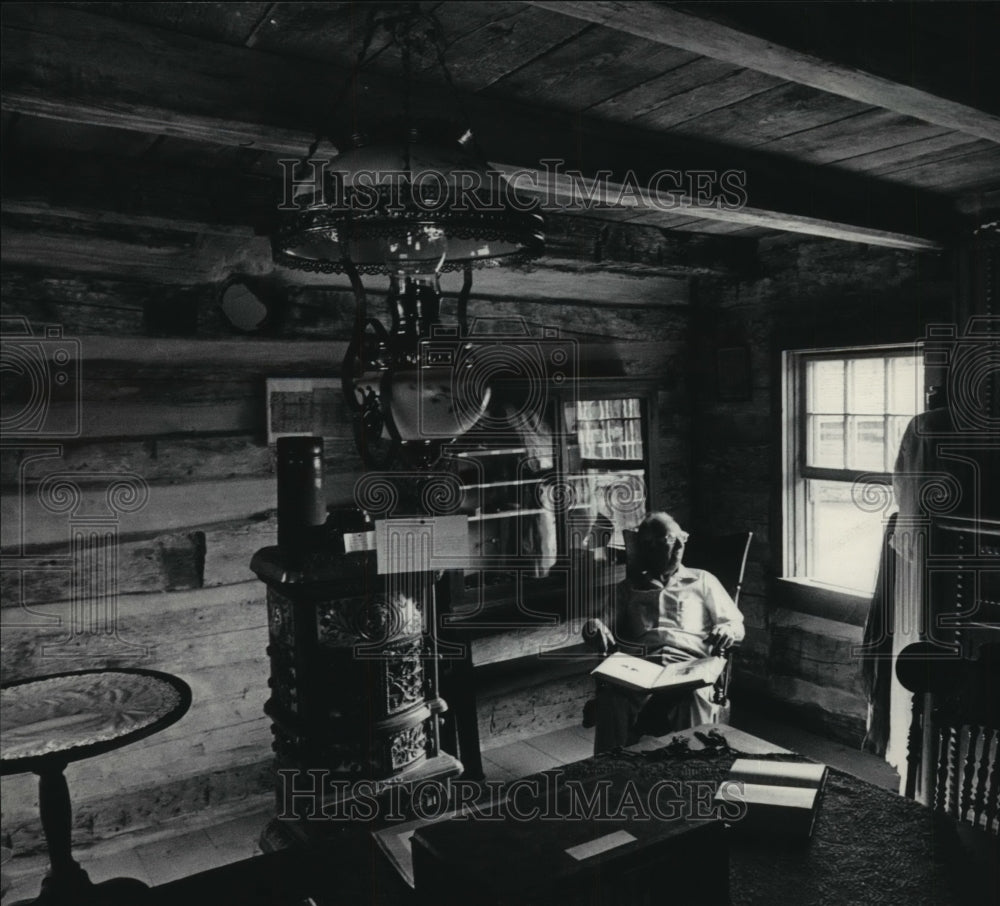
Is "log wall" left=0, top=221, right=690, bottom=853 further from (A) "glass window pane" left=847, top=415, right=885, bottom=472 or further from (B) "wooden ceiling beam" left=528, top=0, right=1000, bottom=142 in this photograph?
(B) "wooden ceiling beam" left=528, top=0, right=1000, bottom=142

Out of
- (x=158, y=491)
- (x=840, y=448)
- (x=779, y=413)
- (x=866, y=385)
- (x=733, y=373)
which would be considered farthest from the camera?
(x=733, y=373)

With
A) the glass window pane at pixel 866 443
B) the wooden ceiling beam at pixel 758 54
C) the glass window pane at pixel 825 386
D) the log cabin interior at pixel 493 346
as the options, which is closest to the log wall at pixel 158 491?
the log cabin interior at pixel 493 346

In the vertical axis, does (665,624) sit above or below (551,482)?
below

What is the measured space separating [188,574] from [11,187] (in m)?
2.01

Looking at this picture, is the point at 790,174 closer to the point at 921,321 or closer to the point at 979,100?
the point at 979,100

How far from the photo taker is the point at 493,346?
5328mm

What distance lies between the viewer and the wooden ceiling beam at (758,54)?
1.72 meters

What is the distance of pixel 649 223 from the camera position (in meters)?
4.73

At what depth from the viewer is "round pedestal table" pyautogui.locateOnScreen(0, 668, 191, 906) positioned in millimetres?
2326

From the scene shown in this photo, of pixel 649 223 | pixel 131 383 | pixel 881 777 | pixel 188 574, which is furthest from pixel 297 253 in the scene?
pixel 881 777

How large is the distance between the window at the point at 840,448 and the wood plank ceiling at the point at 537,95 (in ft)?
4.88

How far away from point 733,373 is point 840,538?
1.34 metres

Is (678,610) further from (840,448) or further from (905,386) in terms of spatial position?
(905,386)

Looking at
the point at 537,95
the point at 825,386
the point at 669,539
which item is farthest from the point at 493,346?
the point at 537,95
